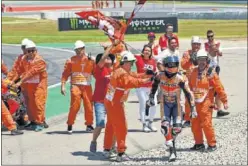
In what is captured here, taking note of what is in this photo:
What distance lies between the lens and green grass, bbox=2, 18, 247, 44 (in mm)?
35125

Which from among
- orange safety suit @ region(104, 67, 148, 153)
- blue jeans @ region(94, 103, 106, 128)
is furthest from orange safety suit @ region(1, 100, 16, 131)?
orange safety suit @ region(104, 67, 148, 153)

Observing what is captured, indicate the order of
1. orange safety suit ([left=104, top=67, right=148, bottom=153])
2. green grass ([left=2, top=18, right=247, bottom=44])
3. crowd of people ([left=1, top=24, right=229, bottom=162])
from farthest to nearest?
green grass ([left=2, top=18, right=247, bottom=44]) < crowd of people ([left=1, top=24, right=229, bottom=162]) < orange safety suit ([left=104, top=67, right=148, bottom=153])

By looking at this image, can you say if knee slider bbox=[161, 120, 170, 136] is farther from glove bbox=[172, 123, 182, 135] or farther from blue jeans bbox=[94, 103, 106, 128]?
blue jeans bbox=[94, 103, 106, 128]

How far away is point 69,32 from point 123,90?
29693 mm

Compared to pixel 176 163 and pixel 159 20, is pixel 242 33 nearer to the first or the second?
pixel 159 20

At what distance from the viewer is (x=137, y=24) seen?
38.0m

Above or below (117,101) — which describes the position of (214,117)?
below

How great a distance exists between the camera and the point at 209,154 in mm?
11367

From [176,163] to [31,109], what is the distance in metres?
4.13

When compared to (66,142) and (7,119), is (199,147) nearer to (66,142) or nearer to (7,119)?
(66,142)

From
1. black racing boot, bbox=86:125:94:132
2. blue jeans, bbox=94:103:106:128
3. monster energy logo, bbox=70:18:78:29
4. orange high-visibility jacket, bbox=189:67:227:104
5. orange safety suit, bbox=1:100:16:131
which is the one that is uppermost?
monster energy logo, bbox=70:18:78:29

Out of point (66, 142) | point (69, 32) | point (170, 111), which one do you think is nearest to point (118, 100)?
point (170, 111)

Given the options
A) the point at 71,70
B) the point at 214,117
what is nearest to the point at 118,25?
the point at 71,70

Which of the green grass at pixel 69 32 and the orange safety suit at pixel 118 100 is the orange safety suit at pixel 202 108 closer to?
the orange safety suit at pixel 118 100
